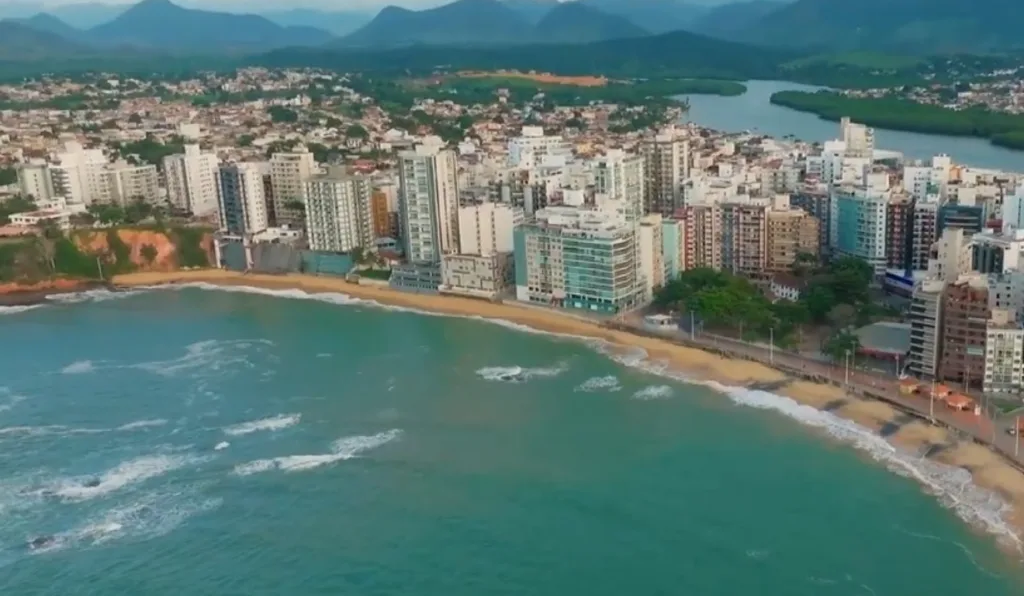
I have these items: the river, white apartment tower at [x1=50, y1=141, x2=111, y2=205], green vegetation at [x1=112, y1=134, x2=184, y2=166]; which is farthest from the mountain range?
white apartment tower at [x1=50, y1=141, x2=111, y2=205]

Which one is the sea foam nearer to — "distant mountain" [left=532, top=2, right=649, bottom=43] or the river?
the river

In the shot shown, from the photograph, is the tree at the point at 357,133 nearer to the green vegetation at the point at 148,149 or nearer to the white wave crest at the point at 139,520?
the green vegetation at the point at 148,149

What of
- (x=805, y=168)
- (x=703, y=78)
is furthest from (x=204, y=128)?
(x=703, y=78)

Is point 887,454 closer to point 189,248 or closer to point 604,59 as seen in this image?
point 189,248

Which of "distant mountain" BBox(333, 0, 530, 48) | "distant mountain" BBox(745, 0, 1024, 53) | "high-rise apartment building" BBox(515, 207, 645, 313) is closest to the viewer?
"high-rise apartment building" BBox(515, 207, 645, 313)

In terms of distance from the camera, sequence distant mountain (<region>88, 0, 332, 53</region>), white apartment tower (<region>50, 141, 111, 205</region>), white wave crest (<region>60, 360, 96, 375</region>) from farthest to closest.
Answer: distant mountain (<region>88, 0, 332, 53</region>)
white apartment tower (<region>50, 141, 111, 205</region>)
white wave crest (<region>60, 360, 96, 375</region>)
